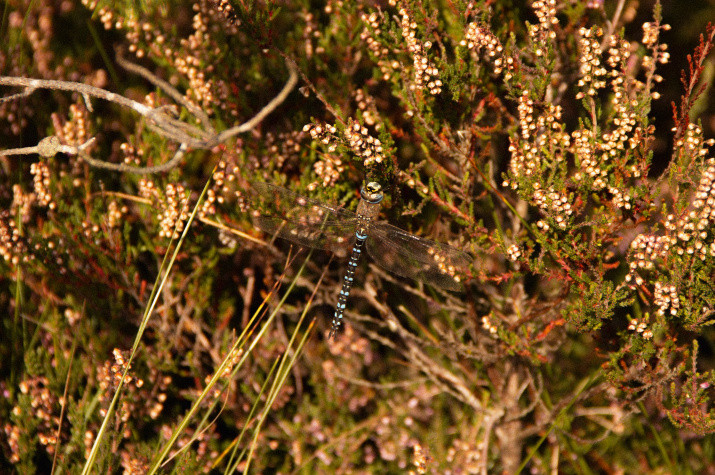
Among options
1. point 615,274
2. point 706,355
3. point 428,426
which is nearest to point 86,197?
point 428,426

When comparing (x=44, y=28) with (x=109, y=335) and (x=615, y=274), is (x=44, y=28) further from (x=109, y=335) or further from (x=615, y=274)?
(x=615, y=274)

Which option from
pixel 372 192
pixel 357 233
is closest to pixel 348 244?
pixel 357 233

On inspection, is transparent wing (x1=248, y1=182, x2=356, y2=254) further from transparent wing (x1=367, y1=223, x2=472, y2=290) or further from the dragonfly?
transparent wing (x1=367, y1=223, x2=472, y2=290)

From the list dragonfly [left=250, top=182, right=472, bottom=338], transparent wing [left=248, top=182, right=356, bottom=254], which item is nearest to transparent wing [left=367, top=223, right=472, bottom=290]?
dragonfly [left=250, top=182, right=472, bottom=338]

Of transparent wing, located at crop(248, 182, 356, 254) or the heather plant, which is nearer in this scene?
the heather plant

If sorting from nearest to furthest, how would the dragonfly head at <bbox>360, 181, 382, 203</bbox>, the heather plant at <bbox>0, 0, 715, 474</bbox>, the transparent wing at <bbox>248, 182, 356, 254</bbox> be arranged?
the heather plant at <bbox>0, 0, 715, 474</bbox> → the dragonfly head at <bbox>360, 181, 382, 203</bbox> → the transparent wing at <bbox>248, 182, 356, 254</bbox>

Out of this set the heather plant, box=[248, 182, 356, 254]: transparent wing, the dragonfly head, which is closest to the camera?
the heather plant

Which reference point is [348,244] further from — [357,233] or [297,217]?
[297,217]
